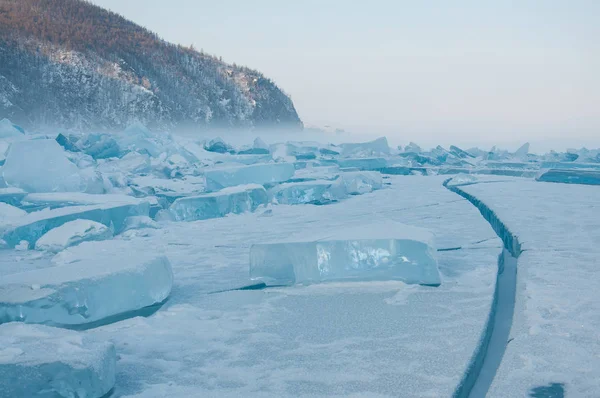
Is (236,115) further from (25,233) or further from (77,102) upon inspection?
(25,233)

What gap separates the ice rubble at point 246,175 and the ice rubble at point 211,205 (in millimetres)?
684

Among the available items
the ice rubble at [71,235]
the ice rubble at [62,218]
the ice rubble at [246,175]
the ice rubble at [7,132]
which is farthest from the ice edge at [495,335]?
the ice rubble at [7,132]

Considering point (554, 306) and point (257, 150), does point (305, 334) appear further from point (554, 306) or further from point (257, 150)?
point (257, 150)

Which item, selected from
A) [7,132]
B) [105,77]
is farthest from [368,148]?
[105,77]

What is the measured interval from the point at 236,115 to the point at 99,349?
66.7ft

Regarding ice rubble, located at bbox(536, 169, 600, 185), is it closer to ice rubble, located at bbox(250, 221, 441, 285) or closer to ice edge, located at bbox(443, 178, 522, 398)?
ice edge, located at bbox(443, 178, 522, 398)

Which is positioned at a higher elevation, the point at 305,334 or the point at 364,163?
the point at 364,163

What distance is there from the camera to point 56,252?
2.29m

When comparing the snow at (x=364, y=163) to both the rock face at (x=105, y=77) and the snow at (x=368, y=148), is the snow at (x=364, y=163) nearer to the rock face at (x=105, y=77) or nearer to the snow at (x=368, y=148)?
the snow at (x=368, y=148)

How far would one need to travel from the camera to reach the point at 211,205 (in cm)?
328

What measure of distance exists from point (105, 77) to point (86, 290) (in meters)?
16.0

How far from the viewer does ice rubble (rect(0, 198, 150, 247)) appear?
2422 millimetres

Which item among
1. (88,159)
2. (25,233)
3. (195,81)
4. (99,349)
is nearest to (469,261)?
(99,349)

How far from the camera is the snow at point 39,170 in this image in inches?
135
